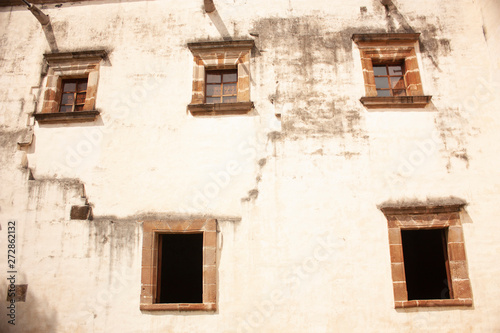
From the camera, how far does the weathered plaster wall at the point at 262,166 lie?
21.1 feet

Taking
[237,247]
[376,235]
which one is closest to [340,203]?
[376,235]

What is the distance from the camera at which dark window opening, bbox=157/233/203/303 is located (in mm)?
10320

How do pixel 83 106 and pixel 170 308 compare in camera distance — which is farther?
pixel 83 106

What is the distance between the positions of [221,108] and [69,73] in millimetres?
3427

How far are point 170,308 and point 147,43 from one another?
5.32 meters

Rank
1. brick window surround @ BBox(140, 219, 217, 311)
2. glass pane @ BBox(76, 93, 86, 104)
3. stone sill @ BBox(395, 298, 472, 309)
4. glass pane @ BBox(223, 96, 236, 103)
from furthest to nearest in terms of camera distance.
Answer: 1. glass pane @ BBox(76, 93, 86, 104)
2. glass pane @ BBox(223, 96, 236, 103)
3. brick window surround @ BBox(140, 219, 217, 311)
4. stone sill @ BBox(395, 298, 472, 309)

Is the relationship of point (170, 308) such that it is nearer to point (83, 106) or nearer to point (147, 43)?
point (83, 106)

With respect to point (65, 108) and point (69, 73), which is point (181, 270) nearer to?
→ point (65, 108)

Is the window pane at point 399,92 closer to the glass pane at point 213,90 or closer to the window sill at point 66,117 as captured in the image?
the glass pane at point 213,90

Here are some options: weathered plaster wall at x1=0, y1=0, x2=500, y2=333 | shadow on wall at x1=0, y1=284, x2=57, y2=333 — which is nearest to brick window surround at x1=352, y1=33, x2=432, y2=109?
weathered plaster wall at x1=0, y1=0, x2=500, y2=333

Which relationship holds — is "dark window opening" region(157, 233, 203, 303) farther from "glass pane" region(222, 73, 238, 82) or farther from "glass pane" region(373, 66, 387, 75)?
"glass pane" region(373, 66, 387, 75)

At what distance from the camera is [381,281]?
642 cm

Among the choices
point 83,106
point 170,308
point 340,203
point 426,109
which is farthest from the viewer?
point 83,106

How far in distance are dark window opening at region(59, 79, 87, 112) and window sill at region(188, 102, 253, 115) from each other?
2.50m
